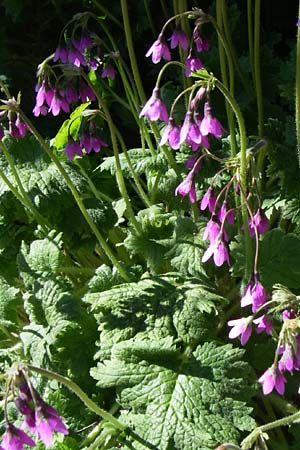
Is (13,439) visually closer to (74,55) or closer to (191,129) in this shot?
(191,129)

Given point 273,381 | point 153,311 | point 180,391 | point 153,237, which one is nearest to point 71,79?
point 153,237

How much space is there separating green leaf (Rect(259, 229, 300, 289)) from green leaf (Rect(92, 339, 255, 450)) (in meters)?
0.40

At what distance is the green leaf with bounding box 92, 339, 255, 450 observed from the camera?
2354 mm

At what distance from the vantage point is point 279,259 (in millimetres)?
2840

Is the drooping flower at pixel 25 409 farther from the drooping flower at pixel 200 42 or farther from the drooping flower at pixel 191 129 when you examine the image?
the drooping flower at pixel 200 42

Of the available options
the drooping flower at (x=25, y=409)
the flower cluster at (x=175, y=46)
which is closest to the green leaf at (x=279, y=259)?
the flower cluster at (x=175, y=46)

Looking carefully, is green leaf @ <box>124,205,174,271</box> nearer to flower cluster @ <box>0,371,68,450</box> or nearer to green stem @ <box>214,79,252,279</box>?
green stem @ <box>214,79,252,279</box>

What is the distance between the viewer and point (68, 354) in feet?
9.47

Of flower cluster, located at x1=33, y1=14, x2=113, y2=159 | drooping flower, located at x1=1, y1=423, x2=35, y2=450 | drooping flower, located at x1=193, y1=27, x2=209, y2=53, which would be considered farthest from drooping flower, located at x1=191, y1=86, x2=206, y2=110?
drooping flower, located at x1=1, y1=423, x2=35, y2=450

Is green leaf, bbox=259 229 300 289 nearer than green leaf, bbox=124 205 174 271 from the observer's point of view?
Yes

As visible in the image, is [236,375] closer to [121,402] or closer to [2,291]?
[121,402]

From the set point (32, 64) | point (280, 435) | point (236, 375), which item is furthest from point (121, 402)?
point (32, 64)

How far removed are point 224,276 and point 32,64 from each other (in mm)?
2466

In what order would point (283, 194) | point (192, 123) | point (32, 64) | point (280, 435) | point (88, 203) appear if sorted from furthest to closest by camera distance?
point (32, 64) → point (88, 203) → point (283, 194) → point (280, 435) → point (192, 123)
